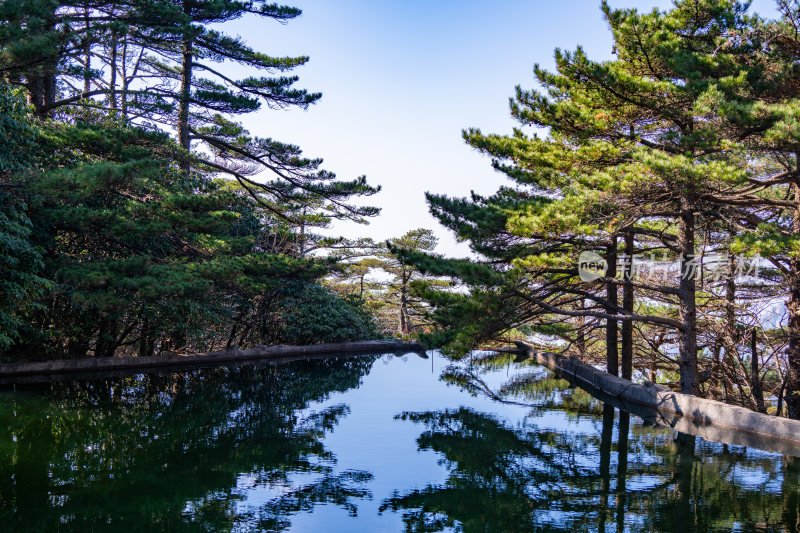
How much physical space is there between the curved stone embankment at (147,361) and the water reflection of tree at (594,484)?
6.38 metres

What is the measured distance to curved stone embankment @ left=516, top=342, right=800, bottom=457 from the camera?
6.15m

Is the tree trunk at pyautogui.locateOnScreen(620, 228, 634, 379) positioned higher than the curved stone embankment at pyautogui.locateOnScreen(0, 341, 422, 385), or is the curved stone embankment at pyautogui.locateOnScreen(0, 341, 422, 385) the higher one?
the tree trunk at pyautogui.locateOnScreen(620, 228, 634, 379)

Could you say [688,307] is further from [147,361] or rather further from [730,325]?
[147,361]

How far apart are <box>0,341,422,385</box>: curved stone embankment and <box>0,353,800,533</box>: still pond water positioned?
1448 mm

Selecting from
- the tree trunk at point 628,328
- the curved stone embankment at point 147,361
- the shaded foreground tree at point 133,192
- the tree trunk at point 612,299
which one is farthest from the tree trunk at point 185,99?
the tree trunk at point 628,328

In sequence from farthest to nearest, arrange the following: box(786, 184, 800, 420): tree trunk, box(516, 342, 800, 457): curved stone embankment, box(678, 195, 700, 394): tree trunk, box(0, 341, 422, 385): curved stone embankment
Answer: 1. box(0, 341, 422, 385): curved stone embankment
2. box(678, 195, 700, 394): tree trunk
3. box(786, 184, 800, 420): tree trunk
4. box(516, 342, 800, 457): curved stone embankment

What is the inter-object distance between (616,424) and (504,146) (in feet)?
16.6

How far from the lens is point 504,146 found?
9.99 m

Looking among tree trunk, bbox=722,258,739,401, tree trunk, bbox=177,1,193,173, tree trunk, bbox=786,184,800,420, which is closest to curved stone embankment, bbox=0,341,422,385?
tree trunk, bbox=177,1,193,173

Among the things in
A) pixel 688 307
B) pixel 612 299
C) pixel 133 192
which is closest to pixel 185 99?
pixel 133 192

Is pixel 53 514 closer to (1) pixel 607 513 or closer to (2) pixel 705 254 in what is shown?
(1) pixel 607 513

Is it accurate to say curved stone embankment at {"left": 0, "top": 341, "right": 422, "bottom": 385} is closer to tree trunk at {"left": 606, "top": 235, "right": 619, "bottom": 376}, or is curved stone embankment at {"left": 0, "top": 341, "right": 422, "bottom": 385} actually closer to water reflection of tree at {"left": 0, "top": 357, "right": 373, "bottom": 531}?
water reflection of tree at {"left": 0, "top": 357, "right": 373, "bottom": 531}

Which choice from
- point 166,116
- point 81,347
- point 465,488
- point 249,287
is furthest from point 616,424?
point 166,116

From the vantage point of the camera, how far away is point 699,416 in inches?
289
